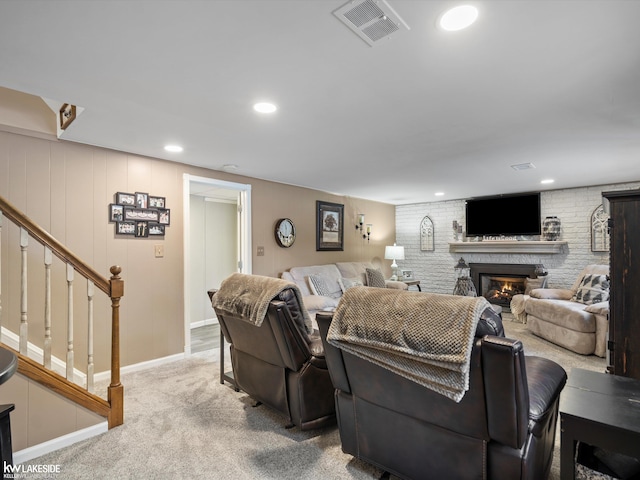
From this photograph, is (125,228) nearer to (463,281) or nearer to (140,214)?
(140,214)

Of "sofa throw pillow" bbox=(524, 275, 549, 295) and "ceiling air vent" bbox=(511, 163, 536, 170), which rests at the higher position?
"ceiling air vent" bbox=(511, 163, 536, 170)

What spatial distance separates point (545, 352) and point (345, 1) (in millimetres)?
4184

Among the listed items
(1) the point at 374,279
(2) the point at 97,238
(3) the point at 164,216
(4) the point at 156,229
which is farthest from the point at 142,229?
(1) the point at 374,279

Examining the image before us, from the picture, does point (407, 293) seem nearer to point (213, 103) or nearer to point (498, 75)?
point (498, 75)

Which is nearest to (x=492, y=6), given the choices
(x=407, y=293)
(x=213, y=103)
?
(x=407, y=293)

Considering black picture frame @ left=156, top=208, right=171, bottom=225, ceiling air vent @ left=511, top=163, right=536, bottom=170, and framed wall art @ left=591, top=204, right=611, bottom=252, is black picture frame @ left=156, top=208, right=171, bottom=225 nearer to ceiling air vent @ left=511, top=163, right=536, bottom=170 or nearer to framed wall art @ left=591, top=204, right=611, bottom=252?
ceiling air vent @ left=511, top=163, right=536, bottom=170

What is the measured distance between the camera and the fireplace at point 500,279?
596 cm

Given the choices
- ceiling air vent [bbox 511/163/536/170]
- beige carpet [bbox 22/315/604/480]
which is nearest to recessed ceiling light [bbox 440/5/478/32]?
beige carpet [bbox 22/315/604/480]

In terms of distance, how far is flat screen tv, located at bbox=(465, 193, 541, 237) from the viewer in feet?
18.9

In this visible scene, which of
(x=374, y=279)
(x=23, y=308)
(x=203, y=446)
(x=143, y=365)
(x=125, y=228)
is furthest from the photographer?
(x=374, y=279)

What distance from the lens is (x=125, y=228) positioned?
3.35 meters

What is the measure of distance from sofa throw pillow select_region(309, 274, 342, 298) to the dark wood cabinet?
3360mm

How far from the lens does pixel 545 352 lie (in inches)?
152

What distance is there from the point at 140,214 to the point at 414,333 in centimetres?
310
